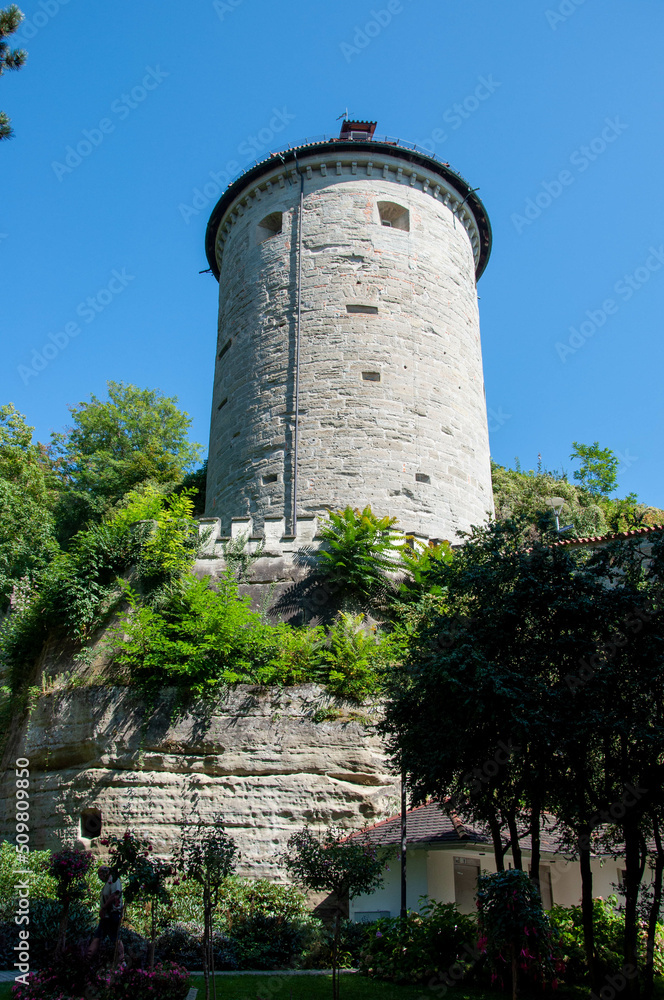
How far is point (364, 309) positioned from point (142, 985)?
577 inches

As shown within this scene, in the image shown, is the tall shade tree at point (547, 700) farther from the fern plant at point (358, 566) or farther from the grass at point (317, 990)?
the fern plant at point (358, 566)

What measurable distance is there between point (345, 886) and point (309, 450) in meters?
10.3

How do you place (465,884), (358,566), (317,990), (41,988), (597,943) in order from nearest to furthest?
(41,988)
(317,990)
(597,943)
(465,884)
(358,566)

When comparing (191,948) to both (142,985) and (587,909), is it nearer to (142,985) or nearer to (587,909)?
(142,985)

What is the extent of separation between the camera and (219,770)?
37.2 ft

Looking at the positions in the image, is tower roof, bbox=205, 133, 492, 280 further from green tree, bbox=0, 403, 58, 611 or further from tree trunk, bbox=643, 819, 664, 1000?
tree trunk, bbox=643, 819, 664, 1000

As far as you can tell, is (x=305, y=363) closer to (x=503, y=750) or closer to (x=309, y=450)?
(x=309, y=450)

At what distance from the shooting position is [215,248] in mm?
22500

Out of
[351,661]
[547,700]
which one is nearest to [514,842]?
[547,700]

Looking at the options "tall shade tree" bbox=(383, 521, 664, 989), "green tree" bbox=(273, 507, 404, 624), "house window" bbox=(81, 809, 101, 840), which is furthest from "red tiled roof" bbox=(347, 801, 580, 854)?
"house window" bbox=(81, 809, 101, 840)

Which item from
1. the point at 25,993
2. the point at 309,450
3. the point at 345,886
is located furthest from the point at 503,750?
the point at 309,450

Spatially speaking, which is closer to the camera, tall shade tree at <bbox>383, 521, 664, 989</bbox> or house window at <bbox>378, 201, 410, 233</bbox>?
tall shade tree at <bbox>383, 521, 664, 989</bbox>

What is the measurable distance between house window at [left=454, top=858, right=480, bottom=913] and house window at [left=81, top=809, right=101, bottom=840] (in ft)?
19.0

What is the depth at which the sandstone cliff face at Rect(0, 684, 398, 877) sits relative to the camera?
11.0 metres
